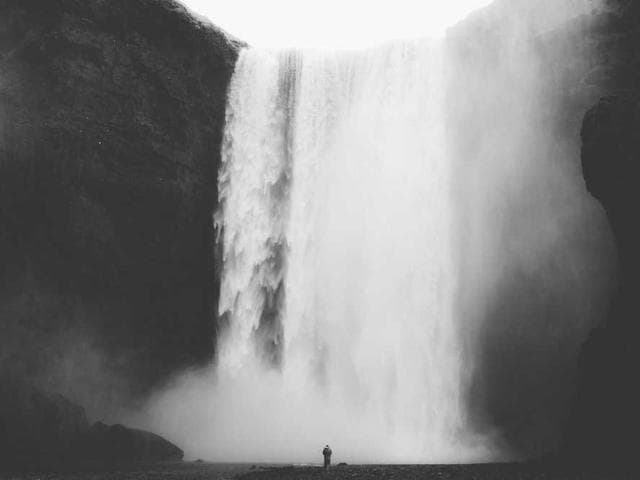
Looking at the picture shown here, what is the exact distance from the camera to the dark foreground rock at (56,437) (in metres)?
21.3

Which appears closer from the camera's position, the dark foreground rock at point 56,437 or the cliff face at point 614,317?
the cliff face at point 614,317

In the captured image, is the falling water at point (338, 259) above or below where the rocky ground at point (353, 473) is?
above

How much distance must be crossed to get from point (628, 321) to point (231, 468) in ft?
44.5

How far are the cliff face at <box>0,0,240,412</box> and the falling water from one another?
1761 mm

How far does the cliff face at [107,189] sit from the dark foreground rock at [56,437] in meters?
3.35

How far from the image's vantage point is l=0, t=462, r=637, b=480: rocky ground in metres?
16.0

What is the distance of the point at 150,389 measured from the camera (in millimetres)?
29562

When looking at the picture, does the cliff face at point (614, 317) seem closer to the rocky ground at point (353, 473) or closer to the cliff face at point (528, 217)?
the cliff face at point (528, 217)

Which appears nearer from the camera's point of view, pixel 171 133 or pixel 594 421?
pixel 594 421

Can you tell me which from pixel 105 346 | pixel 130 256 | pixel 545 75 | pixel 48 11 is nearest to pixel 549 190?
pixel 545 75

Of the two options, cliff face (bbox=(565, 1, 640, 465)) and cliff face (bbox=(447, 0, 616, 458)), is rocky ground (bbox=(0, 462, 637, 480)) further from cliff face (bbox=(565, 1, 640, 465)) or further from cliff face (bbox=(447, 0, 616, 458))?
cliff face (bbox=(447, 0, 616, 458))

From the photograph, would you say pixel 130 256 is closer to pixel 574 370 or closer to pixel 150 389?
pixel 150 389

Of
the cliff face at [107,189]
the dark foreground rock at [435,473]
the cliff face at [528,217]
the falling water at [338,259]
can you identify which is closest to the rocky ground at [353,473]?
the dark foreground rock at [435,473]

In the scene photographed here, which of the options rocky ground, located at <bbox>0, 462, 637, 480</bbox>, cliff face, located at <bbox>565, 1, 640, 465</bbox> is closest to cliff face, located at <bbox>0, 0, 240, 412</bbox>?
rocky ground, located at <bbox>0, 462, 637, 480</bbox>
